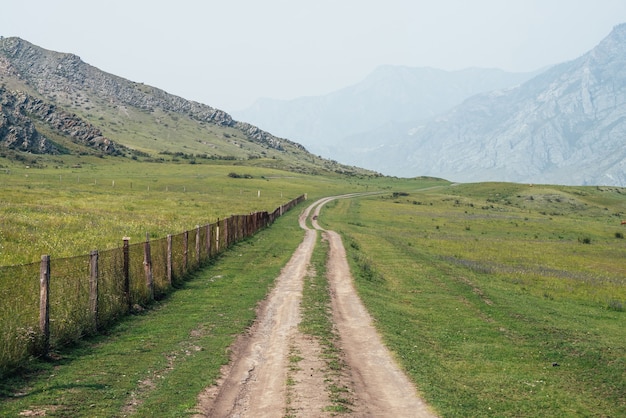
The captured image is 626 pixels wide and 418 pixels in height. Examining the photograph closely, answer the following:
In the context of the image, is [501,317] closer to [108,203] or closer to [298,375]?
[298,375]

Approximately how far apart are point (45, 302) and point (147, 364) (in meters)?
3.25

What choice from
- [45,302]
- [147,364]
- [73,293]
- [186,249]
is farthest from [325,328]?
[186,249]

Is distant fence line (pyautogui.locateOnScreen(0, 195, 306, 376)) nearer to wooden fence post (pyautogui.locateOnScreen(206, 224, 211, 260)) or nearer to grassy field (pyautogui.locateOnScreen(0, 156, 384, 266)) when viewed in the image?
grassy field (pyautogui.locateOnScreen(0, 156, 384, 266))

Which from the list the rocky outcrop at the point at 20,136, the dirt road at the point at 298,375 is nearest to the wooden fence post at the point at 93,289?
the dirt road at the point at 298,375

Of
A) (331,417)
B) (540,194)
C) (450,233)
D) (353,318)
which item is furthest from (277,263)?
(540,194)

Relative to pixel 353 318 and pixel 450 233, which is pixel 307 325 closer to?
pixel 353 318

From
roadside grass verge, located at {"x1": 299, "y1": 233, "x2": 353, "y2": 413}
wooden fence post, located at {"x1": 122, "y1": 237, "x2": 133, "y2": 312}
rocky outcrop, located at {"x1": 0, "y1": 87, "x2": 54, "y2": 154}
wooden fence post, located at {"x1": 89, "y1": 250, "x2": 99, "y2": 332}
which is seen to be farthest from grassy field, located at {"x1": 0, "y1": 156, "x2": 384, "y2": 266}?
roadside grass verge, located at {"x1": 299, "y1": 233, "x2": 353, "y2": 413}

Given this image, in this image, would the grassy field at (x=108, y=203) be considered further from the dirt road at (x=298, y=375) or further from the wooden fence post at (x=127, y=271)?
the dirt road at (x=298, y=375)

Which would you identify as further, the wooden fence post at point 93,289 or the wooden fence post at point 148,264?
the wooden fence post at point 148,264

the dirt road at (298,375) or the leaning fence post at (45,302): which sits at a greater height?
the leaning fence post at (45,302)

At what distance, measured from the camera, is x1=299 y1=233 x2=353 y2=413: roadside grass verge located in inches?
506

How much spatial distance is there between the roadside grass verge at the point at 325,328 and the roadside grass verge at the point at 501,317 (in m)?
1.82

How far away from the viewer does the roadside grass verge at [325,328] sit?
42.2ft

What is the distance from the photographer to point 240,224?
47.5 metres
